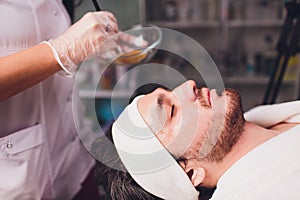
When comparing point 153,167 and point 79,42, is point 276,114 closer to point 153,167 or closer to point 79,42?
point 153,167

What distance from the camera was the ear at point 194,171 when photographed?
1044mm

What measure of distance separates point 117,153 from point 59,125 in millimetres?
296

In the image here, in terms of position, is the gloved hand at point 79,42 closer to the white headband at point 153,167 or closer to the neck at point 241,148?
the white headband at point 153,167

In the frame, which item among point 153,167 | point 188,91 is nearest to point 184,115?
point 188,91

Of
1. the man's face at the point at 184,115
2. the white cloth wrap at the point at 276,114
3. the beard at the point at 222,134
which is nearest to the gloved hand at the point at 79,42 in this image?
the man's face at the point at 184,115

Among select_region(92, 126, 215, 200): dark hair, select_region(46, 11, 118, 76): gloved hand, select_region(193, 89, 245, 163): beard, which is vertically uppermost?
select_region(46, 11, 118, 76): gloved hand

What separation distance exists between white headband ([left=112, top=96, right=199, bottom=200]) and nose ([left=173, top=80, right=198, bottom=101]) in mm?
144

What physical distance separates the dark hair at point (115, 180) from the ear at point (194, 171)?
112 mm

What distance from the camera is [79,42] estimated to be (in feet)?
3.19

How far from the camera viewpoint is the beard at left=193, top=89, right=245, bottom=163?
1061mm

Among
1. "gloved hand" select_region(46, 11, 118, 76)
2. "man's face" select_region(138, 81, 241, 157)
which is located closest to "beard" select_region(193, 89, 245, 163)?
"man's face" select_region(138, 81, 241, 157)

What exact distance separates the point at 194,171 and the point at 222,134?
0.13 m

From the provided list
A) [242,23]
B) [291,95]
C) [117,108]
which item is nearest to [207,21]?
[242,23]

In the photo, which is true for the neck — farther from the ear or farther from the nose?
the nose
